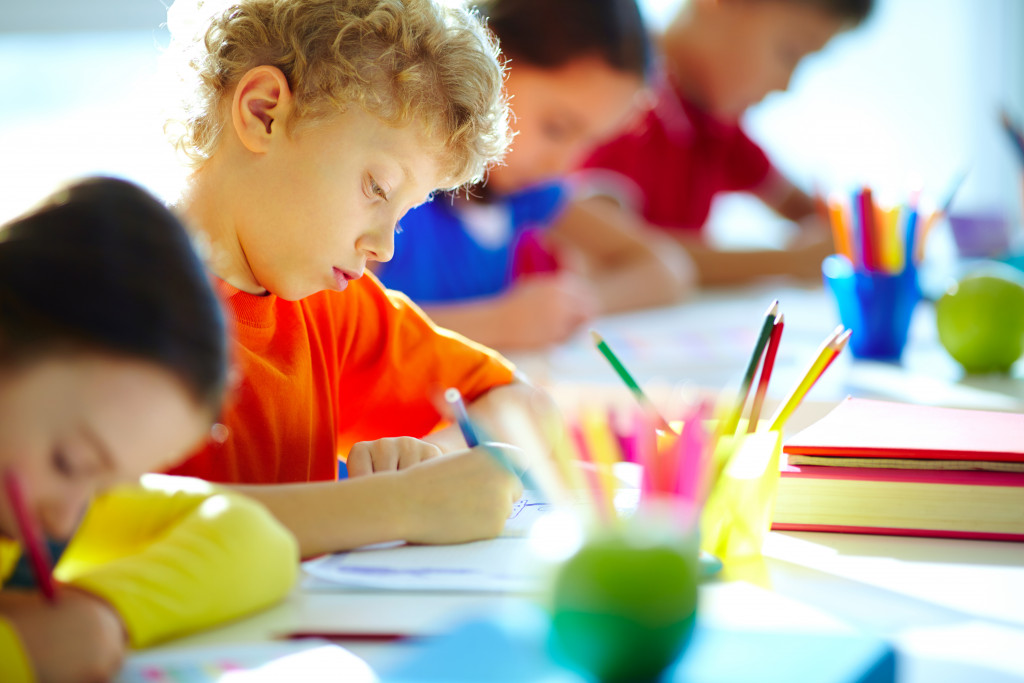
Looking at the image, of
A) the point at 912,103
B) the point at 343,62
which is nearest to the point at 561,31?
the point at 343,62

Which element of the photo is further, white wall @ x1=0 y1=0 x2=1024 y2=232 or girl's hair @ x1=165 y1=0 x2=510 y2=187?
white wall @ x1=0 y1=0 x2=1024 y2=232

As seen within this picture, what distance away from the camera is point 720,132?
238 cm

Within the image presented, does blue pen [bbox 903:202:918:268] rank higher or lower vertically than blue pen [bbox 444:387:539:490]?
higher

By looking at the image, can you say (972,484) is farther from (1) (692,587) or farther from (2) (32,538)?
(2) (32,538)

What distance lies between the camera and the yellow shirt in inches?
16.2

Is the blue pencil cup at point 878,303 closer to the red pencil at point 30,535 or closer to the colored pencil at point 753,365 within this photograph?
the colored pencil at point 753,365

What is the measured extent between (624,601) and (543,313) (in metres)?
1.08

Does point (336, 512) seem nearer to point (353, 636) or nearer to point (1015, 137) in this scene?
point (353, 636)

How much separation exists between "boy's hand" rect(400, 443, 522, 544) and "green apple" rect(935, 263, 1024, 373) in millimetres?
723

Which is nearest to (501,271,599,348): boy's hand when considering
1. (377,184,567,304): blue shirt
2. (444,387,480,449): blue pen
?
(377,184,567,304): blue shirt

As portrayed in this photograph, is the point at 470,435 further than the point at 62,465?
Yes

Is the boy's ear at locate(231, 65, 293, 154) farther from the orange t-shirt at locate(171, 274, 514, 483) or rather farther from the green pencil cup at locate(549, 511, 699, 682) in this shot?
the green pencil cup at locate(549, 511, 699, 682)

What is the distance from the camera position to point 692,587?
36 cm

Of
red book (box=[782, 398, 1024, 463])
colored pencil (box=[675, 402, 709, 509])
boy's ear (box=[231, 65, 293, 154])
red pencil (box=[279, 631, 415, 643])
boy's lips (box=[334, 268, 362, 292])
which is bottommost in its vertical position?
red pencil (box=[279, 631, 415, 643])
